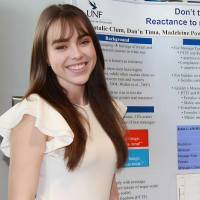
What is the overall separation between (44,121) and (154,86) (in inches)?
37.4

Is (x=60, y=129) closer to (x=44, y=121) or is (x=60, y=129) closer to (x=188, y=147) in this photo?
(x=44, y=121)

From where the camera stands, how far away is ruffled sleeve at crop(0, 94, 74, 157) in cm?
97

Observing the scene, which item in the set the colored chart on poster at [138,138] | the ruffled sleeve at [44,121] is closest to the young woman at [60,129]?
the ruffled sleeve at [44,121]

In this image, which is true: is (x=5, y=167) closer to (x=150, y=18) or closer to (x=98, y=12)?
(x=98, y=12)

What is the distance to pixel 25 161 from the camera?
3.08 ft

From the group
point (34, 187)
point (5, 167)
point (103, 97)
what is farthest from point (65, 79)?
point (5, 167)

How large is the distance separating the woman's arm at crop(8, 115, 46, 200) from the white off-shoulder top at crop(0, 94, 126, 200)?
0.04 m

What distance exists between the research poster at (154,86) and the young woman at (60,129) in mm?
451

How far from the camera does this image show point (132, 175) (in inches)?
65.2

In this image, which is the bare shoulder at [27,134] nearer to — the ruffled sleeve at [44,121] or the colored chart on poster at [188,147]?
the ruffled sleeve at [44,121]

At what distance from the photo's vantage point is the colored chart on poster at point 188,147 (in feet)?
5.67

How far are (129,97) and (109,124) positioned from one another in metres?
0.48

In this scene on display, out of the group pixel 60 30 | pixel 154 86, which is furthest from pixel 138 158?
pixel 60 30

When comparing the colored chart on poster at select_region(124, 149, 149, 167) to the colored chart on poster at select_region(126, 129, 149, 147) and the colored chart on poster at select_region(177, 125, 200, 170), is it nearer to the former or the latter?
the colored chart on poster at select_region(126, 129, 149, 147)
